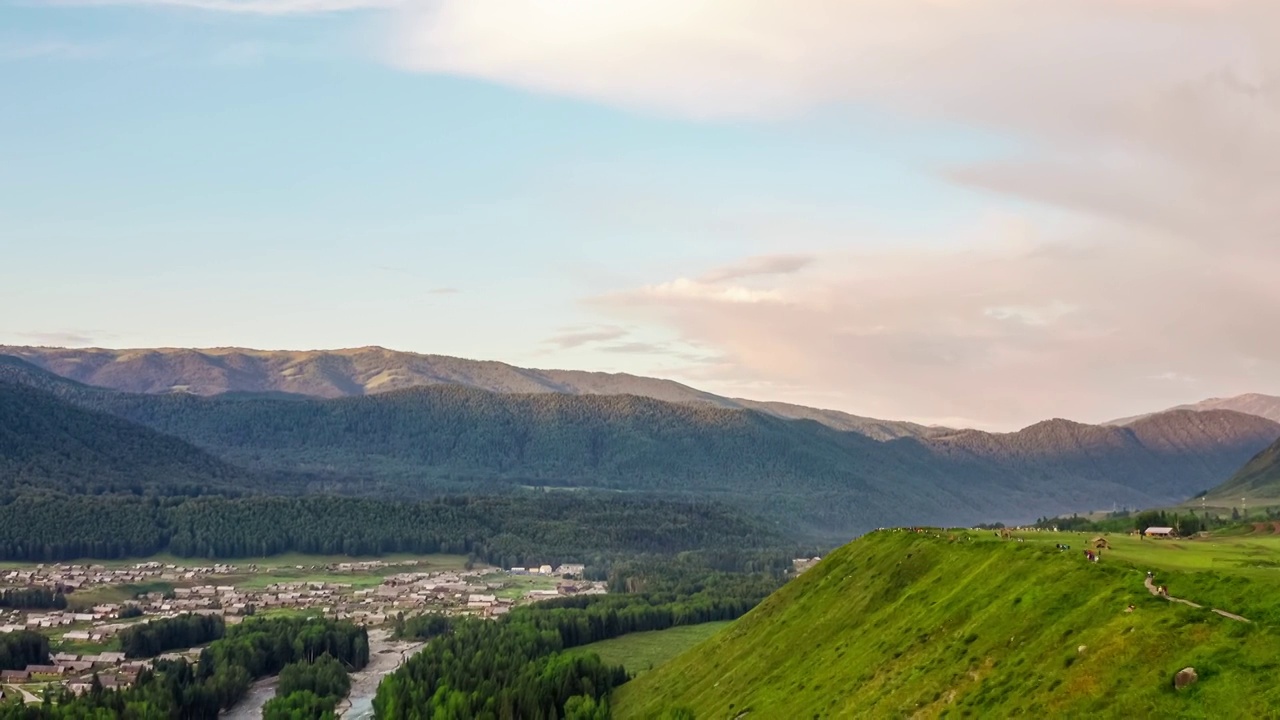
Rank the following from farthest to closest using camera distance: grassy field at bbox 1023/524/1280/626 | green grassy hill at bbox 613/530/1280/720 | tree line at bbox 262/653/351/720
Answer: tree line at bbox 262/653/351/720 < grassy field at bbox 1023/524/1280/626 < green grassy hill at bbox 613/530/1280/720

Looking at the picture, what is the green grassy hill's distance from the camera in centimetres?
6378

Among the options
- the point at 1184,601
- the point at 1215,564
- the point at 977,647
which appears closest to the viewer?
the point at 1184,601

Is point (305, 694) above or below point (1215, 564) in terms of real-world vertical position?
below

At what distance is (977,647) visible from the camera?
83.8 metres

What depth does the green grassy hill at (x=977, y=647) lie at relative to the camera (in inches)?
2511

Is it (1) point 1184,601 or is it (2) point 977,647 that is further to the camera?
(2) point 977,647

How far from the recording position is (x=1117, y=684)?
217 feet

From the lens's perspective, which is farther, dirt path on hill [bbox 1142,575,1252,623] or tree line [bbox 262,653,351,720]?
tree line [bbox 262,653,351,720]

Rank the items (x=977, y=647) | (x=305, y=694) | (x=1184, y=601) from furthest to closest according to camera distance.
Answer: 1. (x=305, y=694)
2. (x=977, y=647)
3. (x=1184, y=601)

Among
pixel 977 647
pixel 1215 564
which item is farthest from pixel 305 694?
pixel 1215 564

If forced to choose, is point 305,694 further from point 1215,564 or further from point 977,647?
point 1215,564

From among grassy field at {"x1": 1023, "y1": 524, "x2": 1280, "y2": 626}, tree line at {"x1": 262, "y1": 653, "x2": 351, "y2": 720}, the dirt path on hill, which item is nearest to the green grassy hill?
grassy field at {"x1": 1023, "y1": 524, "x2": 1280, "y2": 626}

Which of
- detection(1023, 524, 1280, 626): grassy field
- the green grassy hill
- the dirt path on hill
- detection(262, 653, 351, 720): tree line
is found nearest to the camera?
the green grassy hill

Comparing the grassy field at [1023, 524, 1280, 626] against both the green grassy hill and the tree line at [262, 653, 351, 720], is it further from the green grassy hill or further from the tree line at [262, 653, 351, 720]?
the tree line at [262, 653, 351, 720]
